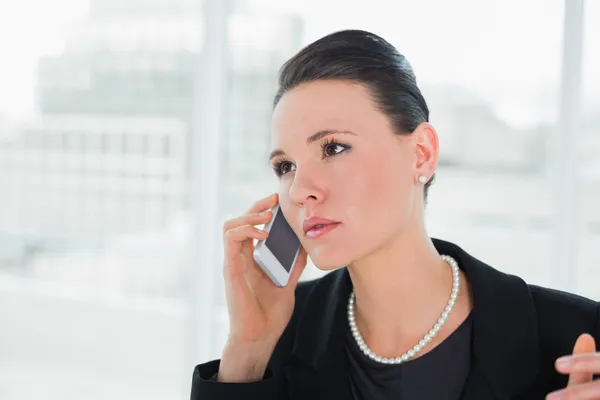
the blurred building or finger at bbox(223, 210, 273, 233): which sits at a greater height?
the blurred building

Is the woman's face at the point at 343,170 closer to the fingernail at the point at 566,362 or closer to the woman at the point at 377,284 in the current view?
the woman at the point at 377,284

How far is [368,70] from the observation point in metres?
1.27

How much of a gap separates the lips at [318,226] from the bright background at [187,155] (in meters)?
1.16

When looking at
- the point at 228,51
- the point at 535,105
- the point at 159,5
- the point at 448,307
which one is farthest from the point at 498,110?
the point at 159,5

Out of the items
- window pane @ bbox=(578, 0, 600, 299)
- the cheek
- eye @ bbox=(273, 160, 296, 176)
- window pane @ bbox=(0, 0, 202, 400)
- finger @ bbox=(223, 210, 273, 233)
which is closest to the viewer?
the cheek

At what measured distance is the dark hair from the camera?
1.26m

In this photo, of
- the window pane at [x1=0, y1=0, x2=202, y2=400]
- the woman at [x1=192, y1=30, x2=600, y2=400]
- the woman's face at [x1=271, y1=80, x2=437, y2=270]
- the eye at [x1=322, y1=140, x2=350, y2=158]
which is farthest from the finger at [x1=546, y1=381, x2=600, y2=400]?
the window pane at [x1=0, y1=0, x2=202, y2=400]

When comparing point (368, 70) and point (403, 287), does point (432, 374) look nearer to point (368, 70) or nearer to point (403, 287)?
point (403, 287)

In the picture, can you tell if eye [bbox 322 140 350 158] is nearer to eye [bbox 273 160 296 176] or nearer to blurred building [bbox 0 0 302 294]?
eye [bbox 273 160 296 176]

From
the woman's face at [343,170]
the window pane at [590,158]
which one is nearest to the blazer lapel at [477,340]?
the woman's face at [343,170]

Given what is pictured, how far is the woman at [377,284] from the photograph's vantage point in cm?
123

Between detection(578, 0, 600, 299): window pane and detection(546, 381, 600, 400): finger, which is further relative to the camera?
detection(578, 0, 600, 299): window pane

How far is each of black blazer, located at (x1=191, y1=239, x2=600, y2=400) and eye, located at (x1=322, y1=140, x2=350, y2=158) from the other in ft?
1.12

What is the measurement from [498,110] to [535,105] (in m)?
0.11
